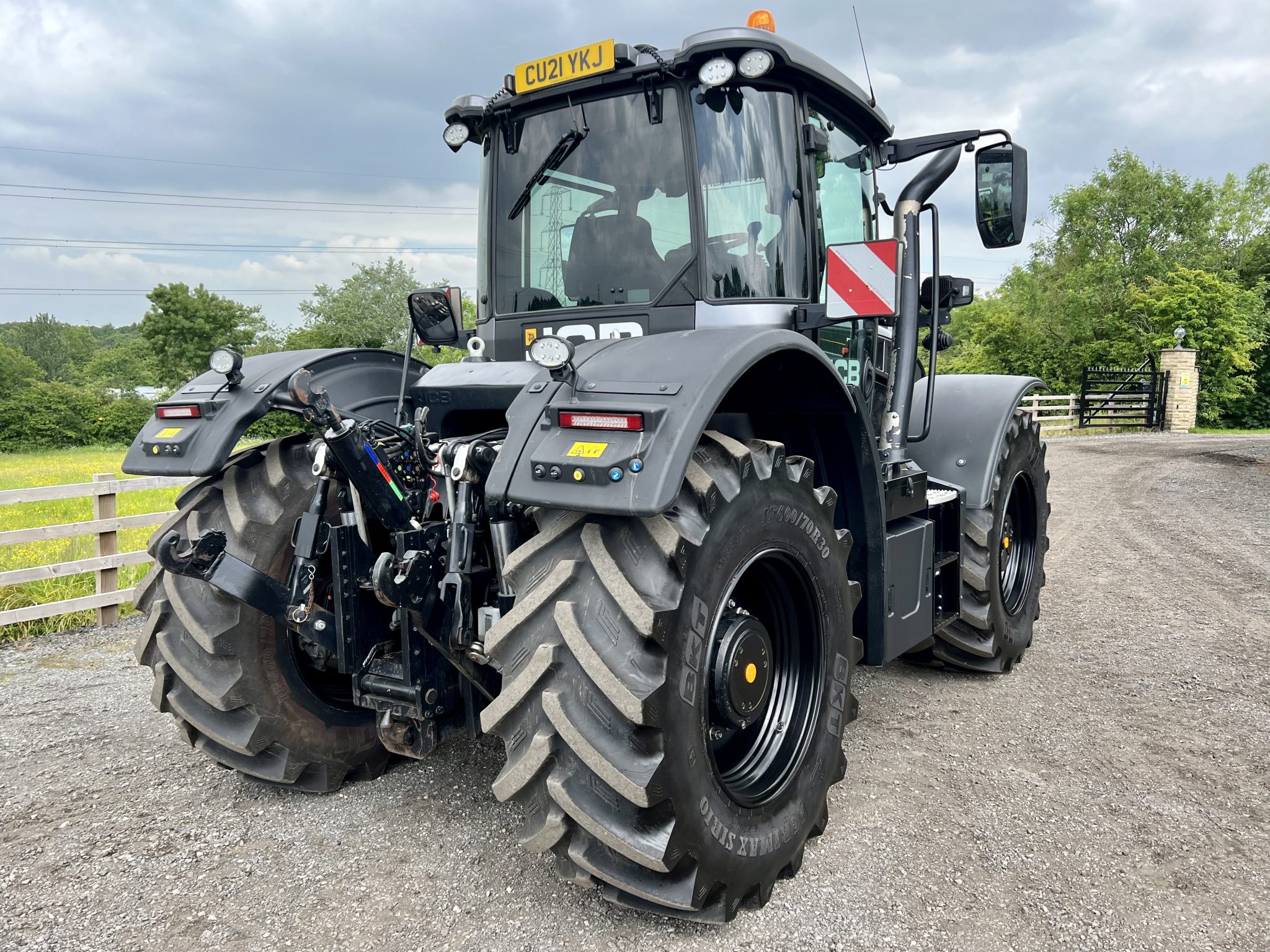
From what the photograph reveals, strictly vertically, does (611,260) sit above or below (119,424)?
above

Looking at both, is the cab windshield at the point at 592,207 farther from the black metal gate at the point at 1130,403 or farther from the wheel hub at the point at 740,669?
the black metal gate at the point at 1130,403

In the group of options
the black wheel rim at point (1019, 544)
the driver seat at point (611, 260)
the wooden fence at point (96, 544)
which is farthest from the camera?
the wooden fence at point (96, 544)

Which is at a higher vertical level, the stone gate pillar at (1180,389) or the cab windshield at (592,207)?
the cab windshield at (592,207)

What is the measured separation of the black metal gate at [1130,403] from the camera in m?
26.3

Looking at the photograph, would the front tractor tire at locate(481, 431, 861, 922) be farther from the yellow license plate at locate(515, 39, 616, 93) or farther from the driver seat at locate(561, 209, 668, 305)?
the yellow license plate at locate(515, 39, 616, 93)

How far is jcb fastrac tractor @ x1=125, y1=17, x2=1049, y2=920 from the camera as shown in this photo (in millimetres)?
2199

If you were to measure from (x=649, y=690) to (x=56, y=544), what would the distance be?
8.55 metres

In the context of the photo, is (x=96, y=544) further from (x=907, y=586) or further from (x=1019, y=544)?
(x=1019, y=544)

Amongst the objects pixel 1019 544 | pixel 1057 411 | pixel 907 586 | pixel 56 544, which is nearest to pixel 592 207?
pixel 907 586

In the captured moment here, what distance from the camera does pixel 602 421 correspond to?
2.20 metres

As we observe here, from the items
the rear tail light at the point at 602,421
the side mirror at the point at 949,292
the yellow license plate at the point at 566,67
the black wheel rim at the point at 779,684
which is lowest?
the black wheel rim at the point at 779,684

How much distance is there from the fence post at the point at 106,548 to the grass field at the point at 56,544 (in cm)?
14

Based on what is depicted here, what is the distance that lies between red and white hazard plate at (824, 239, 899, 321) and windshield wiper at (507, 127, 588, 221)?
3.44 feet

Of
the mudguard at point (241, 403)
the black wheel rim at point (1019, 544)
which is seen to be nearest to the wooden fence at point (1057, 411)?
the black wheel rim at point (1019, 544)
